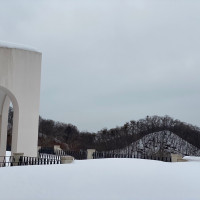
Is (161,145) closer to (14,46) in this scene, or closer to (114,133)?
(114,133)

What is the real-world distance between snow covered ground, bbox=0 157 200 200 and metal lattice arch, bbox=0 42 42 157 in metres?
4.73

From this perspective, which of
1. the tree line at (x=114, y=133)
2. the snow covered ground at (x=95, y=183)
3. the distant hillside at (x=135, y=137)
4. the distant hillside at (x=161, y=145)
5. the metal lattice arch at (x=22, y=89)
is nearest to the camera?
the snow covered ground at (x=95, y=183)

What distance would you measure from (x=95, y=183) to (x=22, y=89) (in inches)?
298

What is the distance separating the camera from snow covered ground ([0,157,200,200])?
10211mm

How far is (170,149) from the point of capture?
57.1 meters

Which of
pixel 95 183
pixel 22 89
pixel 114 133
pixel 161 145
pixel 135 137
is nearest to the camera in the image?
pixel 95 183

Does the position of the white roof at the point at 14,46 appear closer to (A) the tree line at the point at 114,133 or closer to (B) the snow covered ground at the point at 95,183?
(B) the snow covered ground at the point at 95,183

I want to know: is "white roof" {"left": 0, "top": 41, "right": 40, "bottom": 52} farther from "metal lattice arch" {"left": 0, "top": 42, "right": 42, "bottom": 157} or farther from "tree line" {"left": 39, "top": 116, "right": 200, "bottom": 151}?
"tree line" {"left": 39, "top": 116, "right": 200, "bottom": 151}

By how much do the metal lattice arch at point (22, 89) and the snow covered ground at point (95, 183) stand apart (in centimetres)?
473

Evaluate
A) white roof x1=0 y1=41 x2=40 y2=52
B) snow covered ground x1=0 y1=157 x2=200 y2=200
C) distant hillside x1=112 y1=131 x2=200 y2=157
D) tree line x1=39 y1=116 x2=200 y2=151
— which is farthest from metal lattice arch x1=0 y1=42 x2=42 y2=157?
tree line x1=39 y1=116 x2=200 y2=151

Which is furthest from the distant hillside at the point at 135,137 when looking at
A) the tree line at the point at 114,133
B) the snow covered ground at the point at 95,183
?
the snow covered ground at the point at 95,183

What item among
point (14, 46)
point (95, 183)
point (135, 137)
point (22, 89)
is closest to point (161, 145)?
point (135, 137)

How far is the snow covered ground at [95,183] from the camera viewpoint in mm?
10211

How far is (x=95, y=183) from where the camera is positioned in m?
11.1
